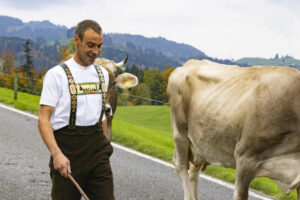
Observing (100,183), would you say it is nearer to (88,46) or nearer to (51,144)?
(51,144)

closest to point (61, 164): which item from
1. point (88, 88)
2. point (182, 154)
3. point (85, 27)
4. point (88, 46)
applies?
point (88, 88)

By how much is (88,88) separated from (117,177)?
150 inches

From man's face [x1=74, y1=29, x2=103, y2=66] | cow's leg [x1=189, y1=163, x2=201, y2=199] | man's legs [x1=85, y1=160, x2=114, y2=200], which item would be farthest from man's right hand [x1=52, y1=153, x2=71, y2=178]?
cow's leg [x1=189, y1=163, x2=201, y2=199]

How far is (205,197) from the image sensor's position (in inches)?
246

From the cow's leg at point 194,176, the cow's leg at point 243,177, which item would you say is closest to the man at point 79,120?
the cow's leg at point 243,177

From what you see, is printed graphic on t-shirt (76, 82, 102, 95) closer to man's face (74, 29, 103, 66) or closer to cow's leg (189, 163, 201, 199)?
man's face (74, 29, 103, 66)

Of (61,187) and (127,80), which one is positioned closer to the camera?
(61,187)

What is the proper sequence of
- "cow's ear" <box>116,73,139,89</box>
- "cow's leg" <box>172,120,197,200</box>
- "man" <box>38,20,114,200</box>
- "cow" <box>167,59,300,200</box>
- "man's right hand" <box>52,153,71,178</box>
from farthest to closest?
"cow's ear" <box>116,73,139,89</box> < "cow's leg" <box>172,120,197,200</box> < "cow" <box>167,59,300,200</box> < "man" <box>38,20,114,200</box> < "man's right hand" <box>52,153,71,178</box>

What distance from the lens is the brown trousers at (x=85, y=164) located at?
3490 mm

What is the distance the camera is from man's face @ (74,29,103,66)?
11.0ft

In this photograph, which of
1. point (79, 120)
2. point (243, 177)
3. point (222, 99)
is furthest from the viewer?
point (222, 99)

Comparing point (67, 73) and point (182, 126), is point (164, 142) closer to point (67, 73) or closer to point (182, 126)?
point (182, 126)

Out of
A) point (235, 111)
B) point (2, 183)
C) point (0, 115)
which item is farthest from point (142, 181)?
point (0, 115)

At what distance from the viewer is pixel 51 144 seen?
324 centimetres
